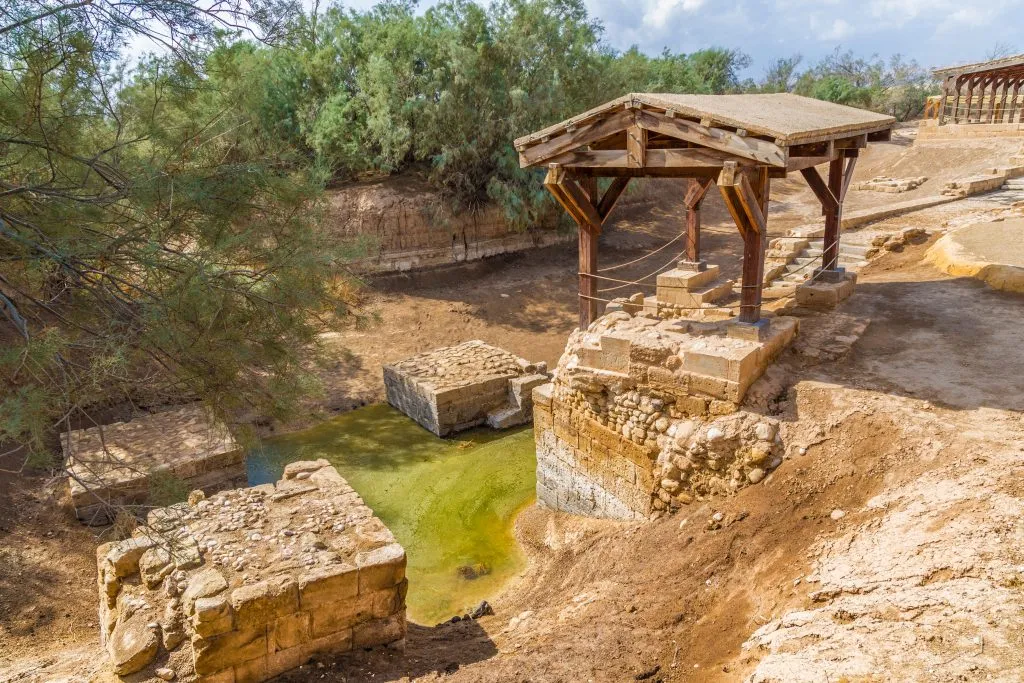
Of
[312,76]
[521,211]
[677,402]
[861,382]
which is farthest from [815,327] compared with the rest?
[312,76]

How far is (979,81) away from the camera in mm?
22766

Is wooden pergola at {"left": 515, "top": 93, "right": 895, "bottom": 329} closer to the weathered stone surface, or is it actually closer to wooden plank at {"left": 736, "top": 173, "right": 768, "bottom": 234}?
wooden plank at {"left": 736, "top": 173, "right": 768, "bottom": 234}

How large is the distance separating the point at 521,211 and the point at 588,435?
9.96 meters

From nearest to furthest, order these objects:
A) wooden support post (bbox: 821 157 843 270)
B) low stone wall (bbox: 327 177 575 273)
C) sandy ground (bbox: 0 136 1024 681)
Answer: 1. sandy ground (bbox: 0 136 1024 681)
2. wooden support post (bbox: 821 157 843 270)
3. low stone wall (bbox: 327 177 575 273)

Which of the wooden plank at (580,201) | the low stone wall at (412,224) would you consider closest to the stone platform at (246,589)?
the wooden plank at (580,201)

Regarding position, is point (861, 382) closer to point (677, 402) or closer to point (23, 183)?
point (677, 402)

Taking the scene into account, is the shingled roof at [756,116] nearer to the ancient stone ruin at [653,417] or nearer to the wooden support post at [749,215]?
the wooden support post at [749,215]

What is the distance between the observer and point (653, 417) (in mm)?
7043

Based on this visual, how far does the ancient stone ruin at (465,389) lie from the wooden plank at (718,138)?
5.78 m

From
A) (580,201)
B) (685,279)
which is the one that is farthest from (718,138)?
(685,279)

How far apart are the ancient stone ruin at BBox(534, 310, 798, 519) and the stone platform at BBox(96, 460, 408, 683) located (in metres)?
2.80

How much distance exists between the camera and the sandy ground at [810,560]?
3.82m

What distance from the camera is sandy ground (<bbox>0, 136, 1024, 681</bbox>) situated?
3.82 metres

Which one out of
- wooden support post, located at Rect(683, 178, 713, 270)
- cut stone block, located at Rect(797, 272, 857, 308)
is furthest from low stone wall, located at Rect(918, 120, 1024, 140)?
wooden support post, located at Rect(683, 178, 713, 270)
